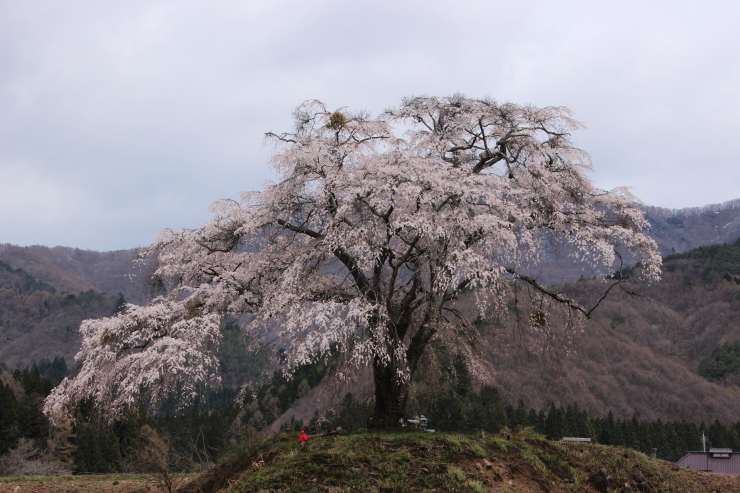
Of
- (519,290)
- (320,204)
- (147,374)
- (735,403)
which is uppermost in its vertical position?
(320,204)

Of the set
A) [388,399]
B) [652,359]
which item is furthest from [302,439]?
[652,359]

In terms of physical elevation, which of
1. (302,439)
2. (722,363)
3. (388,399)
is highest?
(388,399)

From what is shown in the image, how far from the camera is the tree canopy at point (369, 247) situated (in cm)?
1152

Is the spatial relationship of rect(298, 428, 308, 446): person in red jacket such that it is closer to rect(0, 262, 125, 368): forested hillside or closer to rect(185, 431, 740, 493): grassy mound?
rect(185, 431, 740, 493): grassy mound

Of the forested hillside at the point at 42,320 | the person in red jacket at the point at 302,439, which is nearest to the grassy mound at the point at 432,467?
the person in red jacket at the point at 302,439

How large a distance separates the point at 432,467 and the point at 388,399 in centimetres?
324

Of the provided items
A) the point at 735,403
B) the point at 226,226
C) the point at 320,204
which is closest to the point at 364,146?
the point at 320,204

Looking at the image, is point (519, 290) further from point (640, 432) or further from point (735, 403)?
point (735, 403)

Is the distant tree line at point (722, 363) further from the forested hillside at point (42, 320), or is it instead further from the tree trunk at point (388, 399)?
the forested hillside at point (42, 320)

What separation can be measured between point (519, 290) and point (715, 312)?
9436 cm

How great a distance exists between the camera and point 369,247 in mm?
12023

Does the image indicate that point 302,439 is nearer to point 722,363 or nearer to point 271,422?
point 271,422

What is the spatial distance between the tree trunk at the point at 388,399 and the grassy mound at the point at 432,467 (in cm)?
125

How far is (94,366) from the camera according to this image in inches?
460
